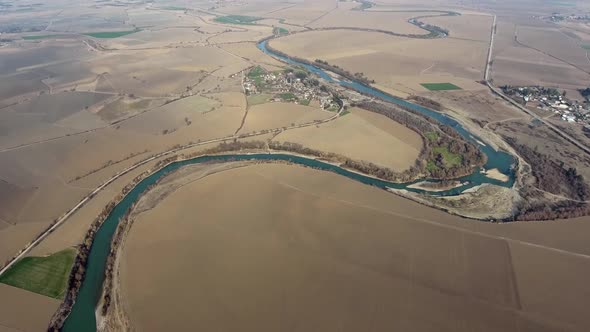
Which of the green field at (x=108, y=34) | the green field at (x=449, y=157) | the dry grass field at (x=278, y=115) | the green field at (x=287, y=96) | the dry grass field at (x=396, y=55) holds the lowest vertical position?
the green field at (x=449, y=157)

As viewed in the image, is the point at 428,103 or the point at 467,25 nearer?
the point at 428,103

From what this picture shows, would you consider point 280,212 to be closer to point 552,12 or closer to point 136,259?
point 136,259

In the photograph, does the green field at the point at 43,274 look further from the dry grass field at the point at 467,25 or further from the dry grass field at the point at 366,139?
the dry grass field at the point at 467,25

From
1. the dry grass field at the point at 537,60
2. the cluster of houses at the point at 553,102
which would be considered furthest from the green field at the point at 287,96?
the dry grass field at the point at 537,60

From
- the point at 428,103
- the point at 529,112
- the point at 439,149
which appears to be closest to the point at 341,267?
the point at 439,149

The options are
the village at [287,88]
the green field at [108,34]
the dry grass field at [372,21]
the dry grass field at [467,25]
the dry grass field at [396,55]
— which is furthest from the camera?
the dry grass field at [372,21]

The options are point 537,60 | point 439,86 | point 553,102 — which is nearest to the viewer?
point 553,102

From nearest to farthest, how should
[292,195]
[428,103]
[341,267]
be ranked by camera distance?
1. [341,267]
2. [292,195]
3. [428,103]

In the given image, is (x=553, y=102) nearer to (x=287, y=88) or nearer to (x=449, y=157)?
(x=449, y=157)
